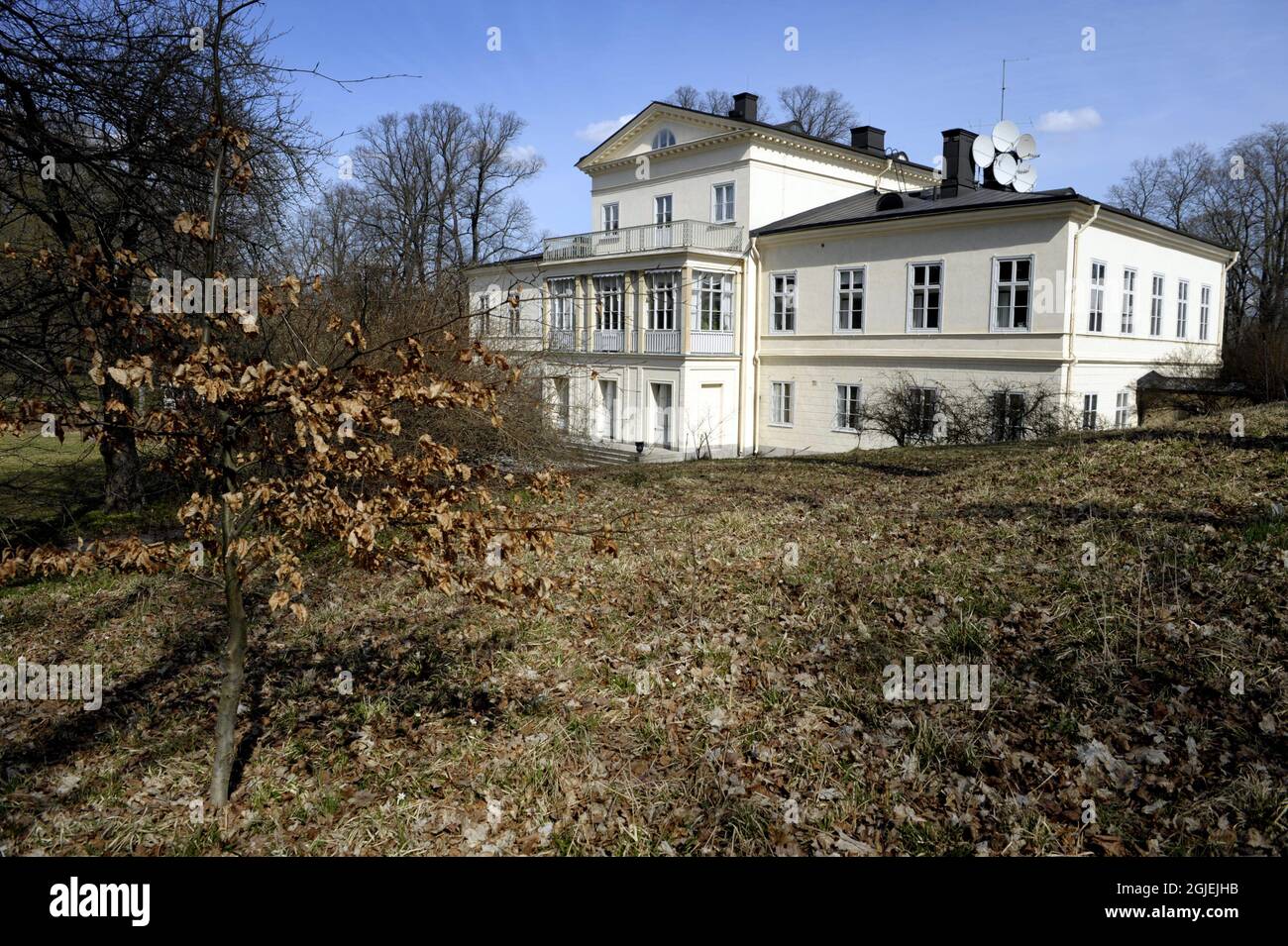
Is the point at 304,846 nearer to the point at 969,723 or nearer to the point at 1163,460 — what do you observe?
the point at 969,723

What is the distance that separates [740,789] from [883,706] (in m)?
1.30

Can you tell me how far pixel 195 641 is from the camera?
8438mm

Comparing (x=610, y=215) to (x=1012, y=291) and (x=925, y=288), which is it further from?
(x=1012, y=291)

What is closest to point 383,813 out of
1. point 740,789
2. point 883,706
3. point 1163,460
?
point 740,789

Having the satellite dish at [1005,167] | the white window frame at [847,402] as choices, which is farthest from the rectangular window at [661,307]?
the satellite dish at [1005,167]

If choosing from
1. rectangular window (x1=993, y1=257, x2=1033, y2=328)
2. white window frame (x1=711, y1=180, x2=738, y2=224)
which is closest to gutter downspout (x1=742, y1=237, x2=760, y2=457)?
white window frame (x1=711, y1=180, x2=738, y2=224)

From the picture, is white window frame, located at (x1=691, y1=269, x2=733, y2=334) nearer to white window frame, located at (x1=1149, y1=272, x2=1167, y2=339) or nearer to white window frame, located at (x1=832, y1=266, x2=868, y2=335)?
white window frame, located at (x1=832, y1=266, x2=868, y2=335)

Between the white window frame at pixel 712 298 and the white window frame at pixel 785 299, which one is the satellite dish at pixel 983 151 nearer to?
the white window frame at pixel 785 299

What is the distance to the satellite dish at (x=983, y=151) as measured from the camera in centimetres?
2722

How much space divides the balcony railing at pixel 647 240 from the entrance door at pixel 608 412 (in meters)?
4.97

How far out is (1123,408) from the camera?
26703 millimetres

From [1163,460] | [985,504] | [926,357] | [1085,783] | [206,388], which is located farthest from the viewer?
[926,357]

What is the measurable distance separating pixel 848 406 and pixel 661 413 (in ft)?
22.6

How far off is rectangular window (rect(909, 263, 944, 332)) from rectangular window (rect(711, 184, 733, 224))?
787 centimetres
